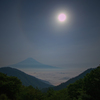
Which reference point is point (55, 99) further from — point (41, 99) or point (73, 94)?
point (73, 94)

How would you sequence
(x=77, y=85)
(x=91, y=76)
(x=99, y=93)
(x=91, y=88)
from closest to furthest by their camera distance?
(x=99, y=93)
(x=91, y=88)
(x=91, y=76)
(x=77, y=85)

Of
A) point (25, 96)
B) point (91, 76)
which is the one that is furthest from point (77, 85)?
point (25, 96)

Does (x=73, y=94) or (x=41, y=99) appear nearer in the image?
(x=41, y=99)

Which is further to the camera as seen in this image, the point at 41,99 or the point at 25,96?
the point at 41,99

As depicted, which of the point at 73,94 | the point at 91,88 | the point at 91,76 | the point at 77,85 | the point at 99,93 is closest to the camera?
the point at 99,93

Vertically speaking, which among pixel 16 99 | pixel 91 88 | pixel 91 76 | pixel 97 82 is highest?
pixel 91 76

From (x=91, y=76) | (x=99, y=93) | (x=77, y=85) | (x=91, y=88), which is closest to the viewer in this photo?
(x=99, y=93)

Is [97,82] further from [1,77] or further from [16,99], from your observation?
[1,77]

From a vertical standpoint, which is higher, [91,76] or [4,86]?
[91,76]

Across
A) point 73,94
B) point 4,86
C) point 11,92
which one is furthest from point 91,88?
point 4,86
